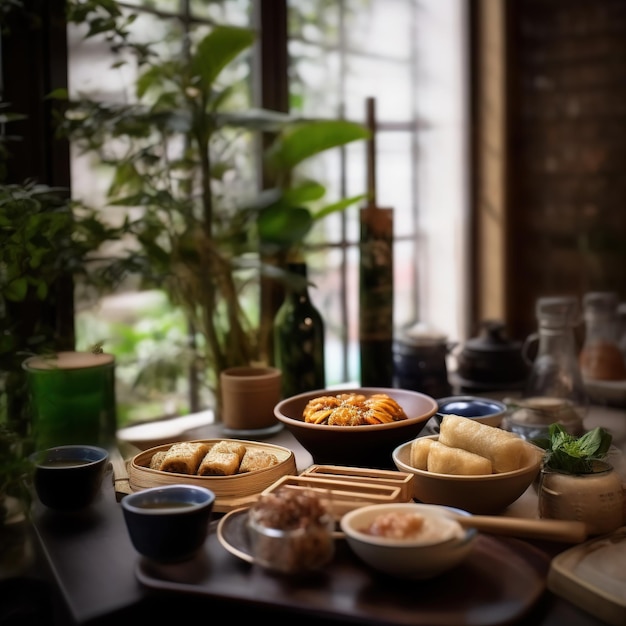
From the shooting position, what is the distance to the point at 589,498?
119 cm

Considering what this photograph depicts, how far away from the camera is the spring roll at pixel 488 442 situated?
123 centimetres

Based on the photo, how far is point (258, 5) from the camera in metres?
2.18

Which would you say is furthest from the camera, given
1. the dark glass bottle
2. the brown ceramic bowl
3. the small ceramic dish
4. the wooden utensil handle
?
the dark glass bottle

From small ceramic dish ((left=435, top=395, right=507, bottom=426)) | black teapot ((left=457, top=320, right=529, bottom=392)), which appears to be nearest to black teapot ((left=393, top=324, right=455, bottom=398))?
black teapot ((left=457, top=320, right=529, bottom=392))

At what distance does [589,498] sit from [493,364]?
2.99 feet

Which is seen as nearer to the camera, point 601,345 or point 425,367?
point 425,367

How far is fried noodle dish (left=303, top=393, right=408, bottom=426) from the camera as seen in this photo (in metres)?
1.40

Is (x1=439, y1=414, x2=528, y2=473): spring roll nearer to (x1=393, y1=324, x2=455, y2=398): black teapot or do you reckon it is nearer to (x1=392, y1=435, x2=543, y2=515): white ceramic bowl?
(x1=392, y1=435, x2=543, y2=515): white ceramic bowl

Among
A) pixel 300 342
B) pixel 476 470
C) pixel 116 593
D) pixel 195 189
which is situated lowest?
pixel 116 593

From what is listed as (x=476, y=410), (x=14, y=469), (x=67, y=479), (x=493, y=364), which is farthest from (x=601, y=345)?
(x=14, y=469)

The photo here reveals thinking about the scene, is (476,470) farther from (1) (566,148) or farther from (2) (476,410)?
(1) (566,148)

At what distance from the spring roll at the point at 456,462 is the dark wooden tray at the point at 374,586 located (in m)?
0.12

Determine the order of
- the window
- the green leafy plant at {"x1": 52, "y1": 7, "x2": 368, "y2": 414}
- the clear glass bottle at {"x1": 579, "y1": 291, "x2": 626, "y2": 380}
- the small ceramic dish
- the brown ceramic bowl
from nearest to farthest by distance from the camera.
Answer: the brown ceramic bowl, the small ceramic dish, the green leafy plant at {"x1": 52, "y1": 7, "x2": 368, "y2": 414}, the window, the clear glass bottle at {"x1": 579, "y1": 291, "x2": 626, "y2": 380}

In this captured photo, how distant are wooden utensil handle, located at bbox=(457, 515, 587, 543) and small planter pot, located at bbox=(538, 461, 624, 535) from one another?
4.0 inches
